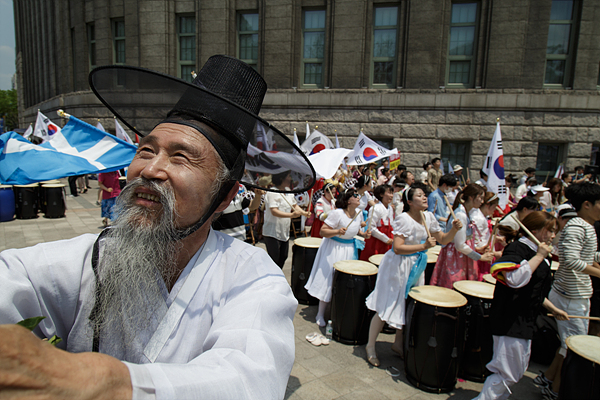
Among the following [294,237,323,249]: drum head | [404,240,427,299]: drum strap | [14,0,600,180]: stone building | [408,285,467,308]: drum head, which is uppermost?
[14,0,600,180]: stone building

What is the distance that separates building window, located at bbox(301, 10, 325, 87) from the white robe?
15.2 meters

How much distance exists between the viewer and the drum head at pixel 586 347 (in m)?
2.82

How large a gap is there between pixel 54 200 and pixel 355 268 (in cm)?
1118

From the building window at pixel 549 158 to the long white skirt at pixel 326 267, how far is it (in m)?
12.4

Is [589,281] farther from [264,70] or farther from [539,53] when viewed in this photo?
[264,70]

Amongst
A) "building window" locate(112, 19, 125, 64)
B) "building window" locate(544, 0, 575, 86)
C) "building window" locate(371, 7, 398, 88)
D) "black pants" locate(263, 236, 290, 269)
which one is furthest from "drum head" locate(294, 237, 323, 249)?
"building window" locate(112, 19, 125, 64)

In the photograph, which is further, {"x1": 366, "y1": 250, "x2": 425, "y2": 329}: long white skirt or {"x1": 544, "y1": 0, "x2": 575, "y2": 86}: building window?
{"x1": 544, "y1": 0, "x2": 575, "y2": 86}: building window

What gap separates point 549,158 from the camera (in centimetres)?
1382

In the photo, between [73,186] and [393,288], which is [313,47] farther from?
[393,288]

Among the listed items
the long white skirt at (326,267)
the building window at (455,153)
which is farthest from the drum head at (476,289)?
the building window at (455,153)

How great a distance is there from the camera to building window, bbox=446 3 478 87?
14000mm

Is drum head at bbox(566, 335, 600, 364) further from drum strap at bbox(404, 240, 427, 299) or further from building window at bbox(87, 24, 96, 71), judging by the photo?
building window at bbox(87, 24, 96, 71)

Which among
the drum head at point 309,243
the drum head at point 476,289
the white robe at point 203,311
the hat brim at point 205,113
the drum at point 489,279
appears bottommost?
the drum at point 489,279

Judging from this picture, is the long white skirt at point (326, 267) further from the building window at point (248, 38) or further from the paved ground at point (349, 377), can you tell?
the building window at point (248, 38)
